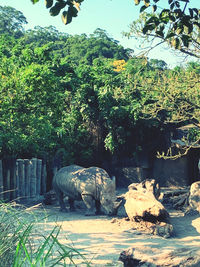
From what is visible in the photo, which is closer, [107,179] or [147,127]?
[107,179]

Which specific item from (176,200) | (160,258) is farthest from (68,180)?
(160,258)

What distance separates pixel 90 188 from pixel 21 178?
7.25ft

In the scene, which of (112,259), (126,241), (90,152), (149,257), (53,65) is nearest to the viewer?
(149,257)

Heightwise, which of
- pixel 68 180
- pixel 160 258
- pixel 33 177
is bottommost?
pixel 160 258

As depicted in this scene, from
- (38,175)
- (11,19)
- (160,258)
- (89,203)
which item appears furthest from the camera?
(11,19)

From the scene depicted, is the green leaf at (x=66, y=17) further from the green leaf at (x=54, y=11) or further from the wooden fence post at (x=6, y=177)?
the wooden fence post at (x=6, y=177)

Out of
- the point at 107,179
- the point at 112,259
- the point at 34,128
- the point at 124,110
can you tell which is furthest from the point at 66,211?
the point at 124,110

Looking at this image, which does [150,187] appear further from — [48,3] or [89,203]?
[48,3]

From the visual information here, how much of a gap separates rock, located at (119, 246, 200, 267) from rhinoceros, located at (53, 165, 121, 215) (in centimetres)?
491

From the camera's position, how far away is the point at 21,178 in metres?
11.3

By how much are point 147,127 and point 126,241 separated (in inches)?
380

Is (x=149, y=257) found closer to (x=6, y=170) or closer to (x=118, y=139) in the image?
(x=6, y=170)

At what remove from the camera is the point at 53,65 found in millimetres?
14898

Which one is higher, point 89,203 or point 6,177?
point 6,177
